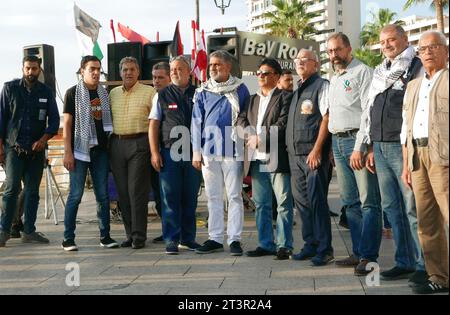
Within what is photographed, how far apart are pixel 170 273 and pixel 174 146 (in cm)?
155

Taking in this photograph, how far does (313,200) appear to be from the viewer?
5684mm

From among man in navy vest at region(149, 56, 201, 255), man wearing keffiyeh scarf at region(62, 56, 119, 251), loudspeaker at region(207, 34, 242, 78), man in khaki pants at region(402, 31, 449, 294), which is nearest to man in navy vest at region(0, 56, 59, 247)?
man wearing keffiyeh scarf at region(62, 56, 119, 251)

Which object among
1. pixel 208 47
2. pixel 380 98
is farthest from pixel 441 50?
pixel 208 47

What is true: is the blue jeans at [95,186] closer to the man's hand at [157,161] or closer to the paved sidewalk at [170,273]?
the paved sidewalk at [170,273]

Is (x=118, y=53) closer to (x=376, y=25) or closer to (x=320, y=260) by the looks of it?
(x=320, y=260)

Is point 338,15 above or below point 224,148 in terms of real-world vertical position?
above

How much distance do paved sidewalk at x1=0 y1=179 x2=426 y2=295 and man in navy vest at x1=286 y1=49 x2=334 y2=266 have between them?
0.29 m

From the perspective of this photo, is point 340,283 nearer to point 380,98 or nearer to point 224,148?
point 380,98

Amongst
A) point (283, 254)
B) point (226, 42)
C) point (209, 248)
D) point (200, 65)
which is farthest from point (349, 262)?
point (226, 42)

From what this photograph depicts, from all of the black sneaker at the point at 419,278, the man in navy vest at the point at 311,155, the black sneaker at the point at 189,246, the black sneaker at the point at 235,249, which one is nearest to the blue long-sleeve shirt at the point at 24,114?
the black sneaker at the point at 189,246

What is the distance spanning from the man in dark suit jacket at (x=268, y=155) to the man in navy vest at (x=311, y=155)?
14 cm
